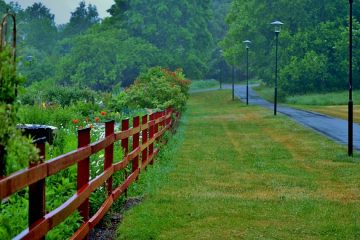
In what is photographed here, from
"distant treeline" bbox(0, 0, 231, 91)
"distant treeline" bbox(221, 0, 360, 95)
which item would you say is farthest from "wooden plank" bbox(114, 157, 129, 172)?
"distant treeline" bbox(0, 0, 231, 91)

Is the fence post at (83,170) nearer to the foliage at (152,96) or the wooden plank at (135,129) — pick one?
the wooden plank at (135,129)

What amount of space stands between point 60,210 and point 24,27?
134 metres

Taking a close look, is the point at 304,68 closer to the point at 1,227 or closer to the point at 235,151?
the point at 235,151

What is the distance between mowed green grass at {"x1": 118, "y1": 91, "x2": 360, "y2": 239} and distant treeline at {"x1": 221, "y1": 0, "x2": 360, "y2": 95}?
128ft

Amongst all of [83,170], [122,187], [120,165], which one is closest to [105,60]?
[122,187]

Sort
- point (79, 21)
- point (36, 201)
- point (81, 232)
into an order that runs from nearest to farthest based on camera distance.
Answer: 1. point (36, 201)
2. point (81, 232)
3. point (79, 21)

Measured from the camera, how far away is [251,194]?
38.0 ft

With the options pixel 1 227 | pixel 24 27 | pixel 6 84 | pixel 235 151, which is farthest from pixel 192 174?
pixel 24 27

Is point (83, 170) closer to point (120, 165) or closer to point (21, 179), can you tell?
point (21, 179)

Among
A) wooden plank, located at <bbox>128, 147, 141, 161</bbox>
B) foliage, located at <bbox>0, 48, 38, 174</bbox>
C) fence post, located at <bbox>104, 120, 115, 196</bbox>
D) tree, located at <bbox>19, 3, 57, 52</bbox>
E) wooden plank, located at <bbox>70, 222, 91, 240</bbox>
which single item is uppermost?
tree, located at <bbox>19, 3, 57, 52</bbox>

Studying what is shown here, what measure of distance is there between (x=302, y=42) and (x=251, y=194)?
51.3 m

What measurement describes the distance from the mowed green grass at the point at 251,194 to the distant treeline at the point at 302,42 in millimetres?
39011

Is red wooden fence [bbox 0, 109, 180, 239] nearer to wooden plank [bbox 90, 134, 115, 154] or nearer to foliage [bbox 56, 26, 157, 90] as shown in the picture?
wooden plank [bbox 90, 134, 115, 154]

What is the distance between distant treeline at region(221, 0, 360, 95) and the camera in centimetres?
5997
